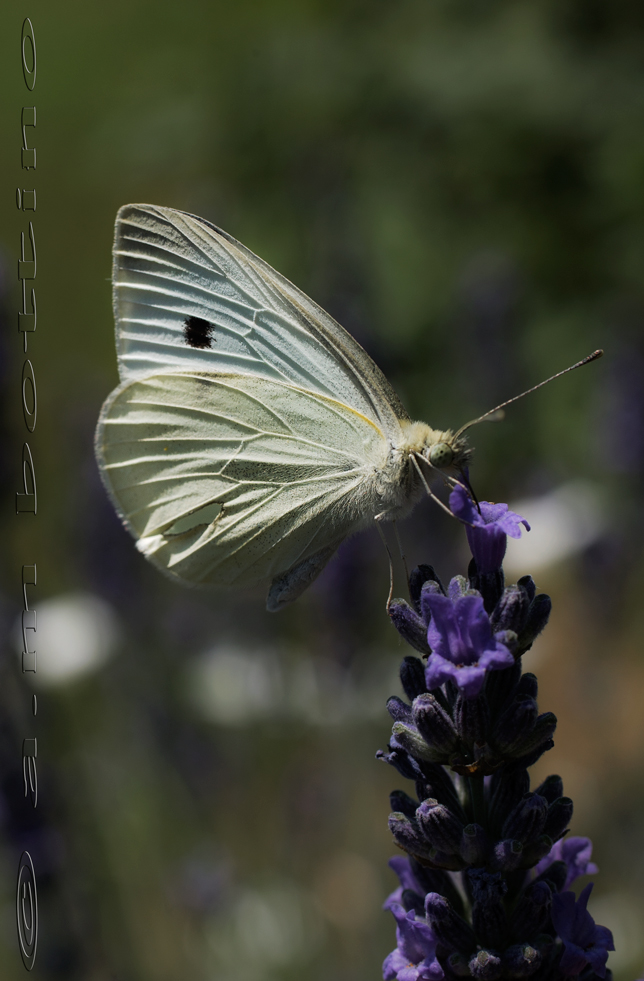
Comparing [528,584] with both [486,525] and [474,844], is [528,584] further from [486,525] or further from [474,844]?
[474,844]

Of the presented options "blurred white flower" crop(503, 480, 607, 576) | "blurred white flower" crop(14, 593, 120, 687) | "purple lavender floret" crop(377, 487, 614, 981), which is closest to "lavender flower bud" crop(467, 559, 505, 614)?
"purple lavender floret" crop(377, 487, 614, 981)

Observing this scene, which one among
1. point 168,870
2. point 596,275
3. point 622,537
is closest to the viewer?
point 168,870

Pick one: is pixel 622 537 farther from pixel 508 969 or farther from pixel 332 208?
pixel 508 969

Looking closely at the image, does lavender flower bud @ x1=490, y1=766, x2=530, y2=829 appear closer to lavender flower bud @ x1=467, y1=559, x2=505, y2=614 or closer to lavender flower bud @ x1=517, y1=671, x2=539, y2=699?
lavender flower bud @ x1=517, y1=671, x2=539, y2=699

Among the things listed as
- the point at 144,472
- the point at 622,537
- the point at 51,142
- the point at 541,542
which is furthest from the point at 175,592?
the point at 51,142

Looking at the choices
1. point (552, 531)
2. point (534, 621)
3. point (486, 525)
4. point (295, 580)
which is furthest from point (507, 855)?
point (552, 531)

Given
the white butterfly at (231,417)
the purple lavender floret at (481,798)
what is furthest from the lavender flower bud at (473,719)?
the white butterfly at (231,417)
